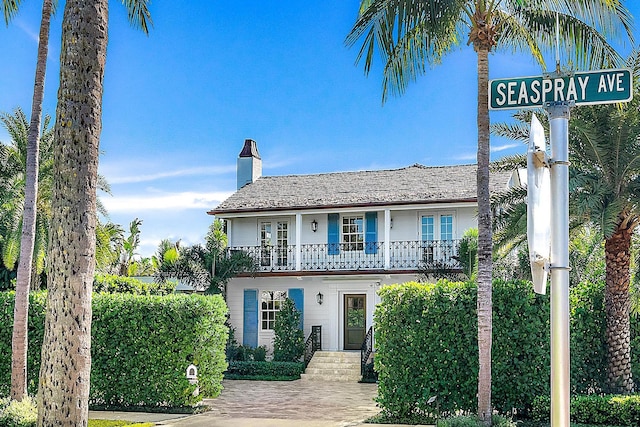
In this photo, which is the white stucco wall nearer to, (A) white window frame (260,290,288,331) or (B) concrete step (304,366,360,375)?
(A) white window frame (260,290,288,331)

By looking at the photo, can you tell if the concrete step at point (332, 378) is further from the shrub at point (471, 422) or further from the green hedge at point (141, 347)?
the shrub at point (471, 422)

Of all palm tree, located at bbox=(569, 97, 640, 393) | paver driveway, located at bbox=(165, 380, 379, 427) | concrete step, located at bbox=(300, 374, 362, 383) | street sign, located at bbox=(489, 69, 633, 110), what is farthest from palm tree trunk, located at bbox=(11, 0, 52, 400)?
concrete step, located at bbox=(300, 374, 362, 383)

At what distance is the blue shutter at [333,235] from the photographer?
26.4 m

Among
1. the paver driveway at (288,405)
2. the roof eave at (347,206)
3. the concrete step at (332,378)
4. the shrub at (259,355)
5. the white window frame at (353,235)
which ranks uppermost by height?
the roof eave at (347,206)

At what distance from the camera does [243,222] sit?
27.8 meters

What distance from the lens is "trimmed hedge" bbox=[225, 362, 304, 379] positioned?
23641 mm

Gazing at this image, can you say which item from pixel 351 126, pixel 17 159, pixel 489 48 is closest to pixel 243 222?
pixel 351 126

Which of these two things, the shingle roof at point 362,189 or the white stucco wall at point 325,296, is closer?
the shingle roof at point 362,189

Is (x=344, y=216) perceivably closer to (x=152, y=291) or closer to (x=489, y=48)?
(x=152, y=291)

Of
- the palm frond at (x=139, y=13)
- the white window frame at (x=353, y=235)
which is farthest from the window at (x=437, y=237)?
the palm frond at (x=139, y=13)

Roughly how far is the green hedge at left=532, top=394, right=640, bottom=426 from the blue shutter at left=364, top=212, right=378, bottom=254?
13289mm

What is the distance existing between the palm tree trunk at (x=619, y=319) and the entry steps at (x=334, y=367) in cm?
1011

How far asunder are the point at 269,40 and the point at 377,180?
7794mm

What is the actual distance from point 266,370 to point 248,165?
941 cm
